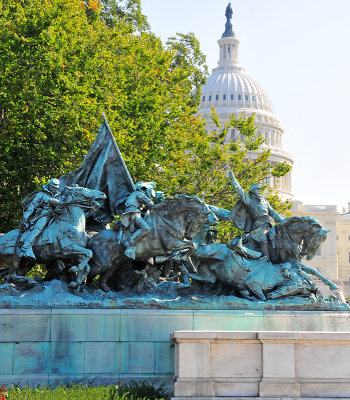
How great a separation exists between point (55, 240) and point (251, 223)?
4.38 metres

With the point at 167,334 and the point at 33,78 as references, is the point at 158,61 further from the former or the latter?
the point at 167,334

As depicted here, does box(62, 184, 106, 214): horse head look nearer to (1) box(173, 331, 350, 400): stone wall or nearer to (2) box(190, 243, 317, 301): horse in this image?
(2) box(190, 243, 317, 301): horse

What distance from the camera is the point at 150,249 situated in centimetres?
1484

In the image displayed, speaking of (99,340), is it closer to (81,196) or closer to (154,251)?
(154,251)

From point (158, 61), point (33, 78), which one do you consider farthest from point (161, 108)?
point (33, 78)

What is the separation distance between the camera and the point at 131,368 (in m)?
13.9

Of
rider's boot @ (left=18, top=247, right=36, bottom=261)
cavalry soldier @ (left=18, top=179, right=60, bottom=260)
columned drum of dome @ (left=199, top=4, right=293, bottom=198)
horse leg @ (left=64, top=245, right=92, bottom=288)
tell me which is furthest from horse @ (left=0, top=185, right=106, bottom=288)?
columned drum of dome @ (left=199, top=4, right=293, bottom=198)

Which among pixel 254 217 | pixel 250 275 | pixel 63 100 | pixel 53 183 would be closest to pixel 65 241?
pixel 53 183

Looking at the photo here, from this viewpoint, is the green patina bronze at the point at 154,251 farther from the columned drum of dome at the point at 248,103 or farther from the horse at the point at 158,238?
the columned drum of dome at the point at 248,103

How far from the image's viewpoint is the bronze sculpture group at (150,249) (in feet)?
48.2

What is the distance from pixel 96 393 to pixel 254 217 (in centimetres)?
614

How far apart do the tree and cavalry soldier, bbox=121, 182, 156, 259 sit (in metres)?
9.32

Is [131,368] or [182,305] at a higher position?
[182,305]

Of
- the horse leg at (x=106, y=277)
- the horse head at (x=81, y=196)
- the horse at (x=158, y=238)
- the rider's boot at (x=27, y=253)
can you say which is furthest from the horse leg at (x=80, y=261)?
the horse head at (x=81, y=196)
